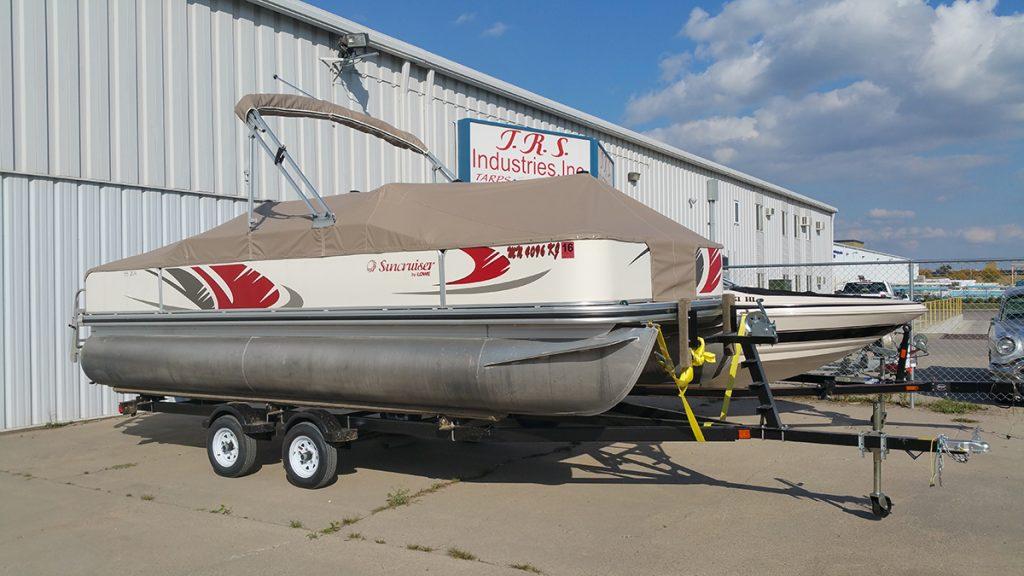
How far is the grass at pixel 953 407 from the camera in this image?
420 inches

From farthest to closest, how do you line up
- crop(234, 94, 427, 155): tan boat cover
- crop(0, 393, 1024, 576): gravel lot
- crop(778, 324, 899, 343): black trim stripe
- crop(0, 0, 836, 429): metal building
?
1. crop(0, 0, 836, 429): metal building
2. crop(778, 324, 899, 343): black trim stripe
3. crop(234, 94, 427, 155): tan boat cover
4. crop(0, 393, 1024, 576): gravel lot

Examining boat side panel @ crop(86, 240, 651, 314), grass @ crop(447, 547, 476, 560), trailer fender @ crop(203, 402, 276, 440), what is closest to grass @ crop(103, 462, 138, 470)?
trailer fender @ crop(203, 402, 276, 440)

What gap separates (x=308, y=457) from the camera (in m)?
7.17

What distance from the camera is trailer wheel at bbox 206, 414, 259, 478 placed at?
7.51 metres

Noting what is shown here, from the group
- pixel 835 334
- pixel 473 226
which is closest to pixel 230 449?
pixel 473 226

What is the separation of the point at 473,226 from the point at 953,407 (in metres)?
7.92

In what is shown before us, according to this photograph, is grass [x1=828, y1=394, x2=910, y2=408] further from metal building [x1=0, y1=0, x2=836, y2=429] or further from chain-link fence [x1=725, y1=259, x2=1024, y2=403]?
metal building [x1=0, y1=0, x2=836, y2=429]

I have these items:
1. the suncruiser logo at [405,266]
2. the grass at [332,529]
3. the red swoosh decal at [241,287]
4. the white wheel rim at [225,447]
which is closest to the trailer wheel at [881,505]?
the suncruiser logo at [405,266]

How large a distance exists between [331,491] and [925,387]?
533 cm

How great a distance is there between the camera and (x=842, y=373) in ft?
37.8

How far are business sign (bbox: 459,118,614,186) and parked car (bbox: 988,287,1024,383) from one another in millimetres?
6734

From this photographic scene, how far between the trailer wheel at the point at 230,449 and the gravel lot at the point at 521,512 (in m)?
0.14

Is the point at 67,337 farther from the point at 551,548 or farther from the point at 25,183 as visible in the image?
the point at 551,548

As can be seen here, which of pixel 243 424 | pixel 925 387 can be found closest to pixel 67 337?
pixel 243 424
